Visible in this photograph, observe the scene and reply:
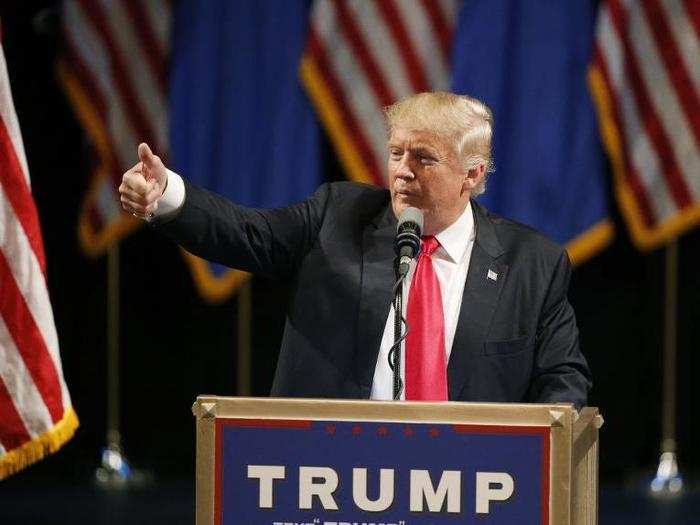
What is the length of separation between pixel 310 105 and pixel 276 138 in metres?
0.23

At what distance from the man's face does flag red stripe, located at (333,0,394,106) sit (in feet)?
10.7

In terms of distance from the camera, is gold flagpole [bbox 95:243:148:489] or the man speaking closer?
the man speaking

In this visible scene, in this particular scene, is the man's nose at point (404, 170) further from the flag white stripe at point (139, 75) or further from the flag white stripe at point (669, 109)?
the flag white stripe at point (139, 75)

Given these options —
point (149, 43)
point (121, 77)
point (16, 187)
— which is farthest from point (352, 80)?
point (16, 187)

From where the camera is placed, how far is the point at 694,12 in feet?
20.2

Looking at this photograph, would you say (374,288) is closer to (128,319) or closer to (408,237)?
(408,237)

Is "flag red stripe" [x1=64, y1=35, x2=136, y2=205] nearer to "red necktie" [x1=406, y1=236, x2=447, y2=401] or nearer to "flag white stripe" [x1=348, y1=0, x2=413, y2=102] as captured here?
"flag white stripe" [x1=348, y1=0, x2=413, y2=102]

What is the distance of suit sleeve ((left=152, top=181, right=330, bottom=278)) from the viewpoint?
116 inches

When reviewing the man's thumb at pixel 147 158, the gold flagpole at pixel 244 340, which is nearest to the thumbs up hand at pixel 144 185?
the man's thumb at pixel 147 158

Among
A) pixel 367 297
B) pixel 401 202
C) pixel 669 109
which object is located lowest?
pixel 367 297

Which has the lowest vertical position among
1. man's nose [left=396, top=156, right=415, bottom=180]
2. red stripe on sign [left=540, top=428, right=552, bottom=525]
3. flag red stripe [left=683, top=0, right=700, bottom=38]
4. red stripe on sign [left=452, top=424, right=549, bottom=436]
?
red stripe on sign [left=540, top=428, right=552, bottom=525]

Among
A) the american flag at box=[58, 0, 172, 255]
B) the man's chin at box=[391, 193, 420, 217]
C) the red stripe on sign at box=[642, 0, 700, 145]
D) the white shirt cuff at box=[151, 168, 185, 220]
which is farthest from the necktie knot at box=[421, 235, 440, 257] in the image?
the american flag at box=[58, 0, 172, 255]

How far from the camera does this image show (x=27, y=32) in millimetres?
6797

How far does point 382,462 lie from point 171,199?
81cm
